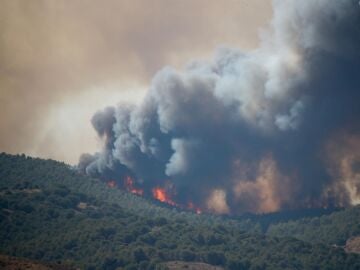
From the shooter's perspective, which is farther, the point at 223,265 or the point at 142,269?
the point at 223,265

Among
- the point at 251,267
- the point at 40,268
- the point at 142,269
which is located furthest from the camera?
the point at 251,267

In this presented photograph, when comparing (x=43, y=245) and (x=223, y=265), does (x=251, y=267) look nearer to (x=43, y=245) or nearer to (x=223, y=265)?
(x=223, y=265)

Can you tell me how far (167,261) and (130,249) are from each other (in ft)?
33.8

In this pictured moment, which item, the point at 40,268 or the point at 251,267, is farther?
the point at 251,267

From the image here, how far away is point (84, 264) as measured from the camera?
7234 inches

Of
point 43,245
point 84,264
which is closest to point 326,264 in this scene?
point 84,264

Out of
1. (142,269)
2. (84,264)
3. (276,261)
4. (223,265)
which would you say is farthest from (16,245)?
(276,261)

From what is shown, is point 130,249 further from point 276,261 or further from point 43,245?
point 276,261

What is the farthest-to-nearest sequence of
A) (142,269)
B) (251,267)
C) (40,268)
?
(251,267)
(142,269)
(40,268)

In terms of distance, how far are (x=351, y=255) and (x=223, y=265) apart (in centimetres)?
3466

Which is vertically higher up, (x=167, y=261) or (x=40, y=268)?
(x=167, y=261)

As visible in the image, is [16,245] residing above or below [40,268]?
above

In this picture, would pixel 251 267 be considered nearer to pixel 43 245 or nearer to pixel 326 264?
pixel 326 264

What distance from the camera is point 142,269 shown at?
598 ft
